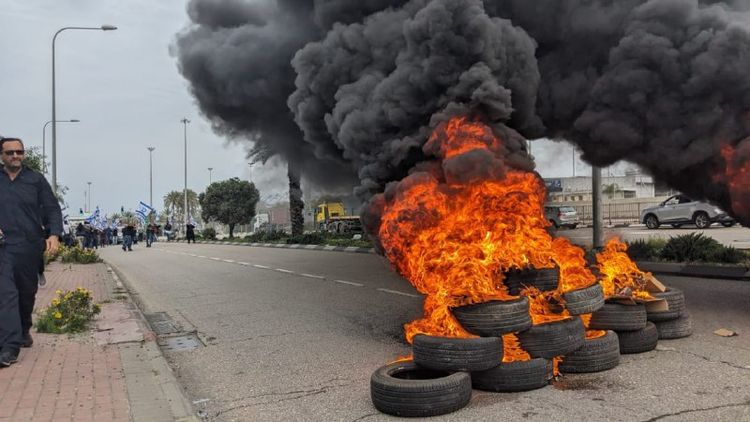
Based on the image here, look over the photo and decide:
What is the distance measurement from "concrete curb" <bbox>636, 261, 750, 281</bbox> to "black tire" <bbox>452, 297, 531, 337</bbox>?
326 inches

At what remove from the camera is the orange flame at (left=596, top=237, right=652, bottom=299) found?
5.82m

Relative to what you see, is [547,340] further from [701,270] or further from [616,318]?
[701,270]

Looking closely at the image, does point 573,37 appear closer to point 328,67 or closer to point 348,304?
point 328,67

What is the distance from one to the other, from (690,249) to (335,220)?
30621 mm

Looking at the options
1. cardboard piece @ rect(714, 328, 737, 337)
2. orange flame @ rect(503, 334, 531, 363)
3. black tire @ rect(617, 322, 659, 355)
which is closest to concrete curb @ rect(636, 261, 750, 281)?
cardboard piece @ rect(714, 328, 737, 337)

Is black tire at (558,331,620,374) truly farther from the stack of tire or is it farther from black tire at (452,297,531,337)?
black tire at (452,297,531,337)

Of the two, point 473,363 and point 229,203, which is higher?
point 229,203

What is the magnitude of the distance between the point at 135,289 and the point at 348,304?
19.5 feet

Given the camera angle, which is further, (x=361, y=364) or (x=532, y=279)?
(x=361, y=364)

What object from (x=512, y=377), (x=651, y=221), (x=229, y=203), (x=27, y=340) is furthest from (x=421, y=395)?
(x=229, y=203)

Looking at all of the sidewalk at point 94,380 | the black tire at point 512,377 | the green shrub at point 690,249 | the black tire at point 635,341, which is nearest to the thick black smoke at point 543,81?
the black tire at point 635,341

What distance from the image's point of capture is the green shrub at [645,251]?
1342 cm

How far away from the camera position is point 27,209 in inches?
219

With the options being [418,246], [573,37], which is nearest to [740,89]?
[573,37]
